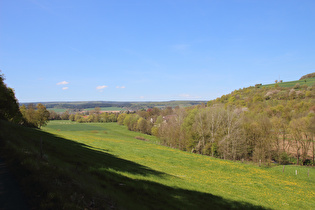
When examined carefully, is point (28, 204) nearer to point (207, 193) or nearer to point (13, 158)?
point (13, 158)

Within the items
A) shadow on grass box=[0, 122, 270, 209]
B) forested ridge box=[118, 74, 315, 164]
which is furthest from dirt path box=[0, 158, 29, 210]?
forested ridge box=[118, 74, 315, 164]

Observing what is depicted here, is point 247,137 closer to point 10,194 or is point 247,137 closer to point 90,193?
point 90,193

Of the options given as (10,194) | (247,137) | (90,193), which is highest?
(10,194)

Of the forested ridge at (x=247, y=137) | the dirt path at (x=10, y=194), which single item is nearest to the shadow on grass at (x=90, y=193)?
the dirt path at (x=10, y=194)

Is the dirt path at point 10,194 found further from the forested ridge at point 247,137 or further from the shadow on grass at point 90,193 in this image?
the forested ridge at point 247,137

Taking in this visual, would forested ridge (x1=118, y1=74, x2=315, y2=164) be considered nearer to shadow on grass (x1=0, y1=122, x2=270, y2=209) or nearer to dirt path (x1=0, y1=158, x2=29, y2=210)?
shadow on grass (x1=0, y1=122, x2=270, y2=209)

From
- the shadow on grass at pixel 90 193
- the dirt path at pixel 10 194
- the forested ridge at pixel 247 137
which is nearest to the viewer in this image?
the dirt path at pixel 10 194

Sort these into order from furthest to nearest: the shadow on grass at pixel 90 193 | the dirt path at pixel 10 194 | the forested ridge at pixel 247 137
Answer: the forested ridge at pixel 247 137, the shadow on grass at pixel 90 193, the dirt path at pixel 10 194

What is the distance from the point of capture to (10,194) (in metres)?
6.34

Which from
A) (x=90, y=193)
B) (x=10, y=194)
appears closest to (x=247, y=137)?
(x=90, y=193)

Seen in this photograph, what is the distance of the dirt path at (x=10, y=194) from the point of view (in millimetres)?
5766

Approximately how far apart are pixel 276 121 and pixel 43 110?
270 feet

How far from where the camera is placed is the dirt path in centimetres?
577

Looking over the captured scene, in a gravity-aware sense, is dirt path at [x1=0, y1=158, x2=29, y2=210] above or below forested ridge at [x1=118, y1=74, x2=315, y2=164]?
above
